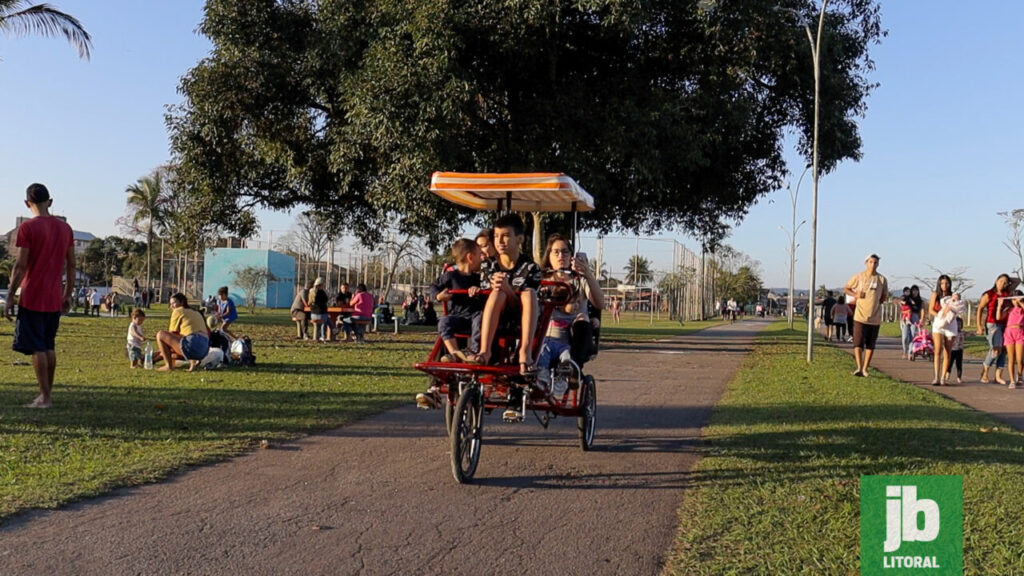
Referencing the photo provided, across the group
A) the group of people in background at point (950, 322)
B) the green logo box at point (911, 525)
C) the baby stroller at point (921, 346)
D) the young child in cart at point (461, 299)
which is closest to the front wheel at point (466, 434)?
the young child in cart at point (461, 299)

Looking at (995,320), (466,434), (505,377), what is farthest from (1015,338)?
(466,434)

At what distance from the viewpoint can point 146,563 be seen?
4141 mm

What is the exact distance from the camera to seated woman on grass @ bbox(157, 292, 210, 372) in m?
12.5

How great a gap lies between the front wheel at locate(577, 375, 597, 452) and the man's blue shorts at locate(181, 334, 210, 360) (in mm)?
7233

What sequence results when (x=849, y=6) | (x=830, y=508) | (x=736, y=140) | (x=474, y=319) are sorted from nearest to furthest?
1. (x=830, y=508)
2. (x=474, y=319)
3. (x=736, y=140)
4. (x=849, y=6)

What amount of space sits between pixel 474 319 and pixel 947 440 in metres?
4.53

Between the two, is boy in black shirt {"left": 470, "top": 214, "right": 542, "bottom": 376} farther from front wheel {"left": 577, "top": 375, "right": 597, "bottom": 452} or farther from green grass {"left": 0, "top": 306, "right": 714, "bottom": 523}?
green grass {"left": 0, "top": 306, "right": 714, "bottom": 523}

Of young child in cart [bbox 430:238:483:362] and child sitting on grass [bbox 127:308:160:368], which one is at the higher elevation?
young child in cart [bbox 430:238:483:362]

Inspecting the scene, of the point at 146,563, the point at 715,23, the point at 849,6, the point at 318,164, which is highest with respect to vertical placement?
the point at 849,6

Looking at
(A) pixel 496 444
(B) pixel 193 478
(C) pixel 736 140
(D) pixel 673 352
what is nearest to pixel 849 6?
(C) pixel 736 140

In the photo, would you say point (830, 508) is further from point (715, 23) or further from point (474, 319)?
point (715, 23)

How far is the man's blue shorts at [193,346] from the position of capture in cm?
1250

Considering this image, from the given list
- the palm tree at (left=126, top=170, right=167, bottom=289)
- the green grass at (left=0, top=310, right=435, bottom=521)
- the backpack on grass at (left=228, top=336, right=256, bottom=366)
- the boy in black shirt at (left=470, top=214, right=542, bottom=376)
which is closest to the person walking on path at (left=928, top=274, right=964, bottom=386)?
the green grass at (left=0, top=310, right=435, bottom=521)

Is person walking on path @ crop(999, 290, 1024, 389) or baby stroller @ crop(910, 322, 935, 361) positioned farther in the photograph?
baby stroller @ crop(910, 322, 935, 361)
